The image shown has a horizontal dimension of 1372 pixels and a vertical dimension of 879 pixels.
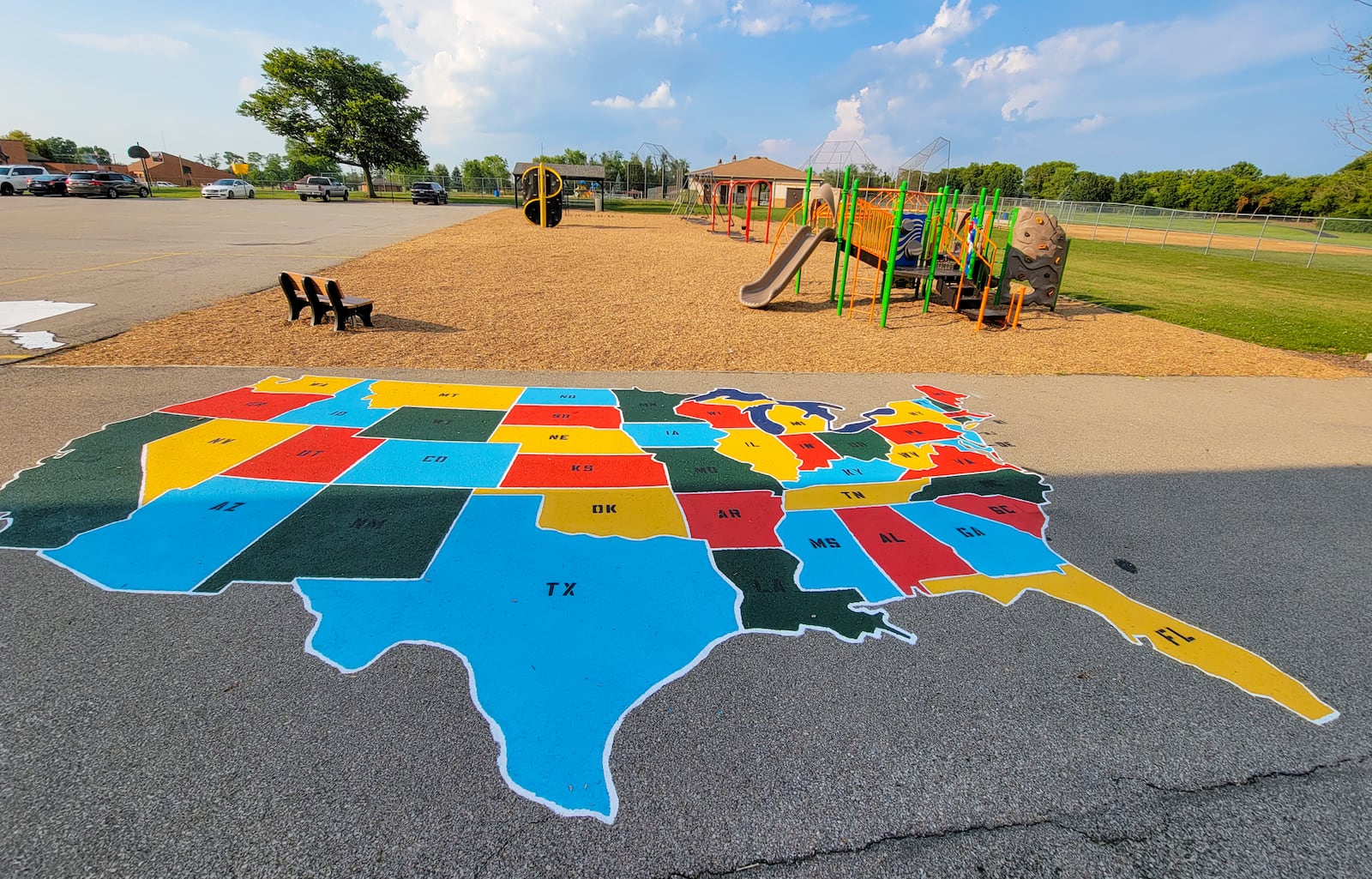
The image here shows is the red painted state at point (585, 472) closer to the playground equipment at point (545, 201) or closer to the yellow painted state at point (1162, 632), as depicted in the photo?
the yellow painted state at point (1162, 632)

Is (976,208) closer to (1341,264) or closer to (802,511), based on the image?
(802,511)

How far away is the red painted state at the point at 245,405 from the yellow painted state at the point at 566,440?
1.89m

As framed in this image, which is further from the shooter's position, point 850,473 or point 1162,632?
point 850,473

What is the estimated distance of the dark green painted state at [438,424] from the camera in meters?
4.71

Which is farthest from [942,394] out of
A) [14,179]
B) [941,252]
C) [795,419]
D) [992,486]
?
[14,179]

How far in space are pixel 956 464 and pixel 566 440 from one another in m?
2.98

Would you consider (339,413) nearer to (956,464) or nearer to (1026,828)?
(956,464)

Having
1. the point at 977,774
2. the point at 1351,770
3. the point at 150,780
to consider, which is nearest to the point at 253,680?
the point at 150,780

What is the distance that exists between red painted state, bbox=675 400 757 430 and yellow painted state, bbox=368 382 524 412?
1.61m

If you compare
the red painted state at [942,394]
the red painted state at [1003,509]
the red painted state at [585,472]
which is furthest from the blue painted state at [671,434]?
the red painted state at [942,394]

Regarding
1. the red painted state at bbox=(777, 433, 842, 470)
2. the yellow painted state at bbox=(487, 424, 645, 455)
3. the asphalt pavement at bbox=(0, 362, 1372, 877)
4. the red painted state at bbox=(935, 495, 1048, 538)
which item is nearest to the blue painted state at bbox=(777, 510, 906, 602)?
the asphalt pavement at bbox=(0, 362, 1372, 877)

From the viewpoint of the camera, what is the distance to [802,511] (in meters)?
3.75

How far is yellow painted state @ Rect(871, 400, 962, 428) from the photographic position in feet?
17.9

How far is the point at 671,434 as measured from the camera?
495 cm
